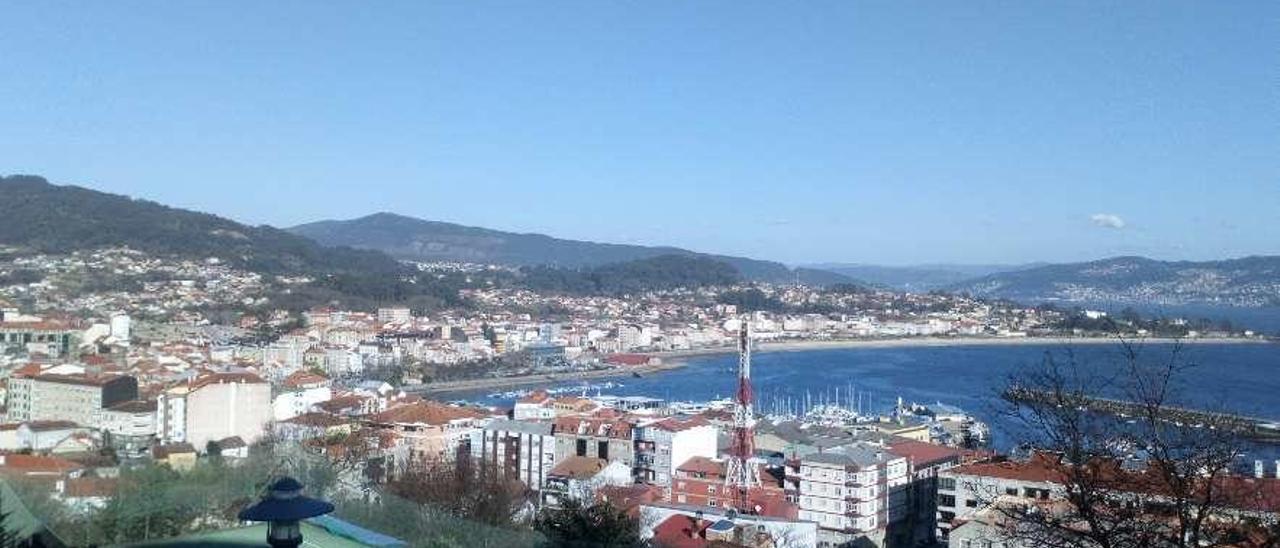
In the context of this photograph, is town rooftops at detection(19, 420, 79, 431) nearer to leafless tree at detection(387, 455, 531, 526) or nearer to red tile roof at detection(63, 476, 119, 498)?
leafless tree at detection(387, 455, 531, 526)

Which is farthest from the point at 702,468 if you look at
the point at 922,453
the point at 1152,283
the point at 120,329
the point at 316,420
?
the point at 1152,283

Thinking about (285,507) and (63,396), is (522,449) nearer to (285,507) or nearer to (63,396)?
(63,396)

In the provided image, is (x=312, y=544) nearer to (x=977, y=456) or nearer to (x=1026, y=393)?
(x=1026, y=393)

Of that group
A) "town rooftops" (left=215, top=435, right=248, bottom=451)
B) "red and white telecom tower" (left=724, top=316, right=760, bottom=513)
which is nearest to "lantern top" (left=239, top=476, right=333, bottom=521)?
"red and white telecom tower" (left=724, top=316, right=760, bottom=513)

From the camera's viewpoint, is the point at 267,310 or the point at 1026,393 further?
the point at 267,310

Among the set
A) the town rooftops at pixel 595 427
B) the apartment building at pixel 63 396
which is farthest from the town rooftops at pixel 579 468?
the apartment building at pixel 63 396

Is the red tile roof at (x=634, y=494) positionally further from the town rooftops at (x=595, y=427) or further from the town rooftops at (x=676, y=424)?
the town rooftops at (x=595, y=427)

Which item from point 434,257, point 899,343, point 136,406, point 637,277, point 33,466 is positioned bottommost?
point 899,343

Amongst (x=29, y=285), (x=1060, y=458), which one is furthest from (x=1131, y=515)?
(x=29, y=285)
